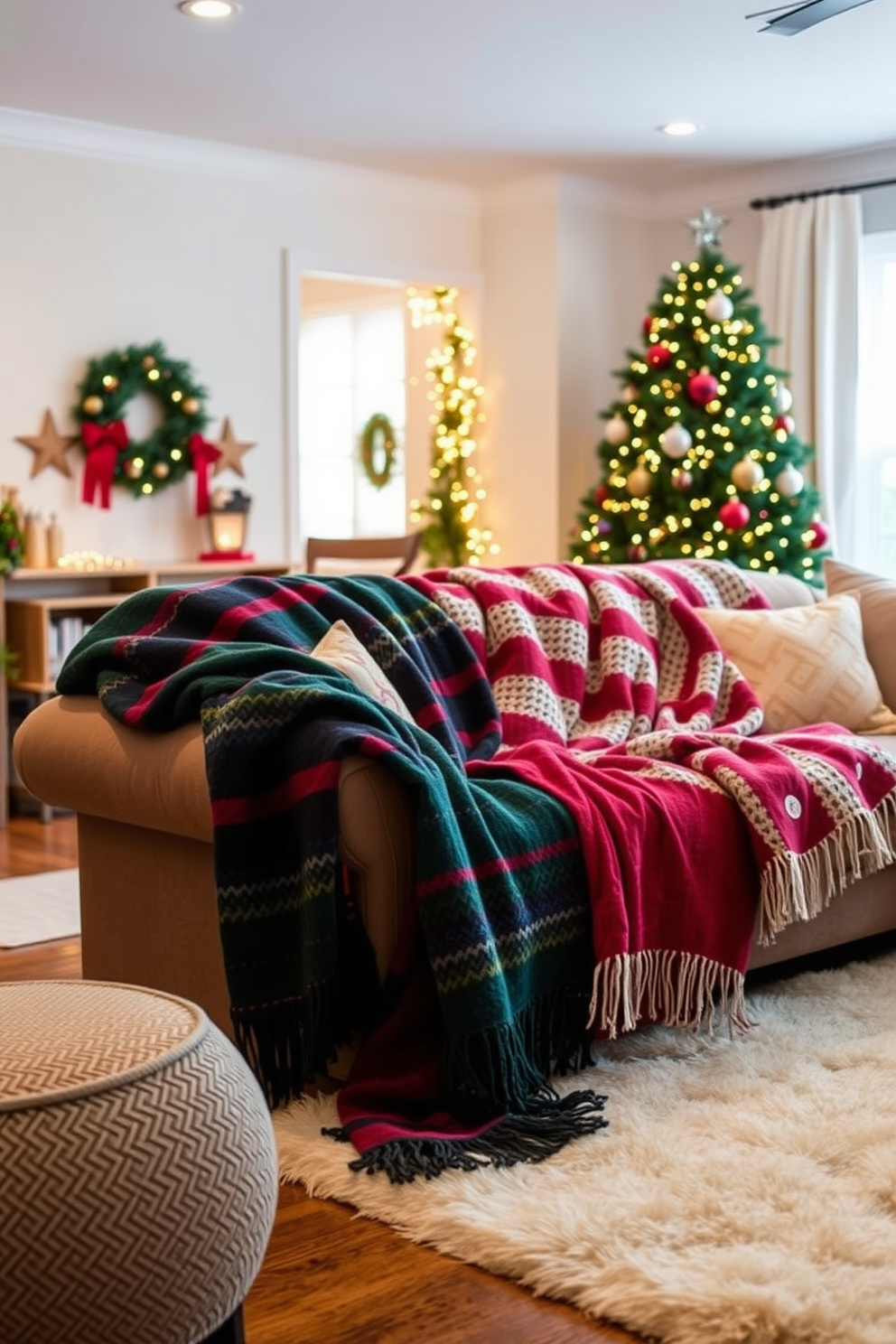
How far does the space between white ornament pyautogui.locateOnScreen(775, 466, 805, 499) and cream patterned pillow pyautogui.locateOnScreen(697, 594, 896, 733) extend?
2.41 meters

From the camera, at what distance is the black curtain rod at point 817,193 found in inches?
273

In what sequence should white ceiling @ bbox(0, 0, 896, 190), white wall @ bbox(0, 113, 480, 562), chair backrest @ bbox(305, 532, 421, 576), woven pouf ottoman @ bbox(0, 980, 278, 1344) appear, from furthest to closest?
1. white wall @ bbox(0, 113, 480, 562)
2. chair backrest @ bbox(305, 532, 421, 576)
3. white ceiling @ bbox(0, 0, 896, 190)
4. woven pouf ottoman @ bbox(0, 980, 278, 1344)

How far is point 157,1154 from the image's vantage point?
1.58 metres

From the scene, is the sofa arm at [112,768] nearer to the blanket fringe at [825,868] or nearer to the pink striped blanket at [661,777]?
the pink striped blanket at [661,777]

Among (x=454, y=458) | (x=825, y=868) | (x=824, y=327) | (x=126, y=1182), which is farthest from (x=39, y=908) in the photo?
(x=824, y=327)

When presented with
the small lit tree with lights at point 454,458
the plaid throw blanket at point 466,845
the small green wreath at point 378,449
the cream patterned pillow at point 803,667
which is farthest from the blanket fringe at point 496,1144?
the small green wreath at point 378,449

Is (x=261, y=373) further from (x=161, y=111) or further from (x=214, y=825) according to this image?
(x=214, y=825)

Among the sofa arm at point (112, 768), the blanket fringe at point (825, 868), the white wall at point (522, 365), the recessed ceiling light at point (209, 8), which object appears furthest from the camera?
the white wall at point (522, 365)

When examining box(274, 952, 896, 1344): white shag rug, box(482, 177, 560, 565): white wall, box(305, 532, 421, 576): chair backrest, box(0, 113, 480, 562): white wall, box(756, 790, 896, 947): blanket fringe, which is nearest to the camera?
box(274, 952, 896, 1344): white shag rug

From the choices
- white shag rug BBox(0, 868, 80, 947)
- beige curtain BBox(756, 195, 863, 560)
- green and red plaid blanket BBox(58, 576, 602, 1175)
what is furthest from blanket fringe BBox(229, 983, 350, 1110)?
beige curtain BBox(756, 195, 863, 560)

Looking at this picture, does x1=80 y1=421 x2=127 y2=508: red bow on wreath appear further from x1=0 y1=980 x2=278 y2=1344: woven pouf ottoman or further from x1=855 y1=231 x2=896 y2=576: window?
x1=0 y1=980 x2=278 y2=1344: woven pouf ottoman

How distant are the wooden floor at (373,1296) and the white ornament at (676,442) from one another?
4544 mm

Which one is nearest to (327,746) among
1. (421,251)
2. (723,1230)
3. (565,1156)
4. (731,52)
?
(565,1156)

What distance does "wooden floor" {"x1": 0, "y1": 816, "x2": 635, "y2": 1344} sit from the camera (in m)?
1.94
